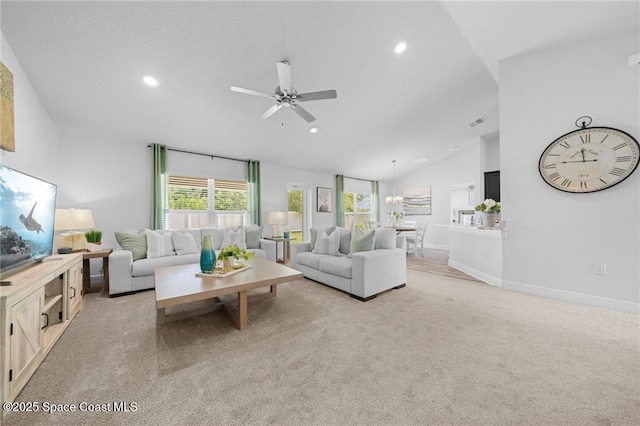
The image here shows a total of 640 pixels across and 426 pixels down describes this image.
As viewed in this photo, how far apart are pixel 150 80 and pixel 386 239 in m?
3.79

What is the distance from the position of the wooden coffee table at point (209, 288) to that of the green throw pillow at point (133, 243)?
4.13 ft

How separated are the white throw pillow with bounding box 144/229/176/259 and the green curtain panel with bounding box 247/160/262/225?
2020 mm

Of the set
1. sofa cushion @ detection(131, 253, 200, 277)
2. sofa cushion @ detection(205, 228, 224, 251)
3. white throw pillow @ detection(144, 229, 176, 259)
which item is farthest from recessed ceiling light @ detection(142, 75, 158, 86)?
sofa cushion @ detection(205, 228, 224, 251)

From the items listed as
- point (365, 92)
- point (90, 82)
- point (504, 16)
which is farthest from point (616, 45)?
point (90, 82)

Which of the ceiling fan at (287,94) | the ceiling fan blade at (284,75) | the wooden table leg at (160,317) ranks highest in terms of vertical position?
the ceiling fan blade at (284,75)

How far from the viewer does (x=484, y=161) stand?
6.47 m

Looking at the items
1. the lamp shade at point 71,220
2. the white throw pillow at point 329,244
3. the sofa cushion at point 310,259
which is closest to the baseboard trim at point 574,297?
the white throw pillow at point 329,244

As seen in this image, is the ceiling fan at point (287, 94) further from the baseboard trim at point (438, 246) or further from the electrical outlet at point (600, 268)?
the baseboard trim at point (438, 246)

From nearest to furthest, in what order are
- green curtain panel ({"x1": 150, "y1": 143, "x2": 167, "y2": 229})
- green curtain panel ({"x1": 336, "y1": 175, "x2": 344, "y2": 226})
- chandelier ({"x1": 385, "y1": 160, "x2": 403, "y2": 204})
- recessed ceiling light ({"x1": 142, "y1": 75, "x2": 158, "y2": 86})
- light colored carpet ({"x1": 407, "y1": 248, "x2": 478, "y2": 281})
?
recessed ceiling light ({"x1": 142, "y1": 75, "x2": 158, "y2": 86}) < light colored carpet ({"x1": 407, "y1": 248, "x2": 478, "y2": 281}) < green curtain panel ({"x1": 150, "y1": 143, "x2": 167, "y2": 229}) < chandelier ({"x1": 385, "y1": 160, "x2": 403, "y2": 204}) < green curtain panel ({"x1": 336, "y1": 175, "x2": 344, "y2": 226})

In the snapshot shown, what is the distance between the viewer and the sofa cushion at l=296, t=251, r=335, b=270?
145 inches

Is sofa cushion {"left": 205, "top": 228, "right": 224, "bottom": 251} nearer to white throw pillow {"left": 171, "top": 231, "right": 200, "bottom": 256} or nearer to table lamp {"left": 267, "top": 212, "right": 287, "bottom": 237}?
white throw pillow {"left": 171, "top": 231, "right": 200, "bottom": 256}

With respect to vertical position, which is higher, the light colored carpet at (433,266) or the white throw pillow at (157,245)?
the white throw pillow at (157,245)

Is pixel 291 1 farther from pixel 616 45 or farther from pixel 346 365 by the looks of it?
pixel 616 45

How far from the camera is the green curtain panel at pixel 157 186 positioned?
458 cm
